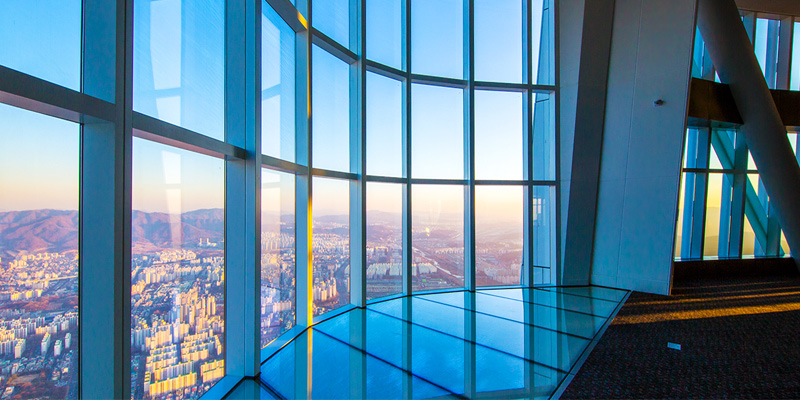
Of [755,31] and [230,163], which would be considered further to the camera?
[755,31]

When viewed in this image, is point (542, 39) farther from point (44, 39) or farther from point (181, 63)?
point (44, 39)

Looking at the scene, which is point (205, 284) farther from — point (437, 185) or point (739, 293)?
point (739, 293)

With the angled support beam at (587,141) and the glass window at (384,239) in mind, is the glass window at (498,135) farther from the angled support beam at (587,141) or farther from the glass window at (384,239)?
the glass window at (384,239)

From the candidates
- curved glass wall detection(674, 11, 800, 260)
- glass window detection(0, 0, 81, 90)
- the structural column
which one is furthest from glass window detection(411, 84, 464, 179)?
curved glass wall detection(674, 11, 800, 260)

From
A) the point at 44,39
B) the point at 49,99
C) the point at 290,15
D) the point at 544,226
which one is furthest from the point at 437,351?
the point at 544,226

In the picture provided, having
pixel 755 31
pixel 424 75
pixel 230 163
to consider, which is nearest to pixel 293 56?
pixel 230 163
